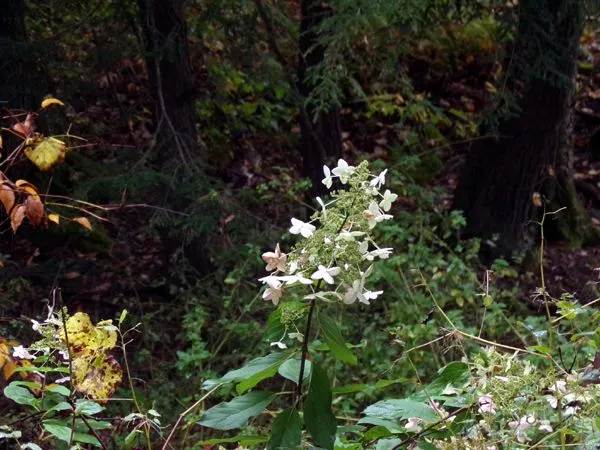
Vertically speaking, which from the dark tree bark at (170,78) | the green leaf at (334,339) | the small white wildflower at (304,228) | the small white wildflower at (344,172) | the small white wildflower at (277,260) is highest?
the small white wildflower at (344,172)

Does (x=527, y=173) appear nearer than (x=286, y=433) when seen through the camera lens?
No

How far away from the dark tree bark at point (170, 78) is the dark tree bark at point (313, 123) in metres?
0.86

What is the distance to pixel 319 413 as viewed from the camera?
1.44 m

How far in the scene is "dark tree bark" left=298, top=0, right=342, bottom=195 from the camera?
6266 mm

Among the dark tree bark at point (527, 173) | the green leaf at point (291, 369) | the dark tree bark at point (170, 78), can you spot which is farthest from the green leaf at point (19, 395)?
the dark tree bark at point (527, 173)

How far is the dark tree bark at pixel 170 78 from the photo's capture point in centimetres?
554

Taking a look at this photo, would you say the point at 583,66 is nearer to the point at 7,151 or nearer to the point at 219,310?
the point at 219,310

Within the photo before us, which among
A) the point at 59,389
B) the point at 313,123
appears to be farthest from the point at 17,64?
the point at 59,389

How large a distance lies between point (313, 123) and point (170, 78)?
1274 millimetres

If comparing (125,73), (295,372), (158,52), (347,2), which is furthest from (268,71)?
(295,372)

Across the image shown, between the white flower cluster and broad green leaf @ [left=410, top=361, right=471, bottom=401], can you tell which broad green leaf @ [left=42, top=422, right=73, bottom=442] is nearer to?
the white flower cluster

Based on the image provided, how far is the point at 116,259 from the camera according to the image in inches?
261

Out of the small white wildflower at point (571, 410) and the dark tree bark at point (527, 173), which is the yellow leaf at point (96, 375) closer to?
the small white wildflower at point (571, 410)

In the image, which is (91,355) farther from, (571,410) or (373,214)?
(571,410)
